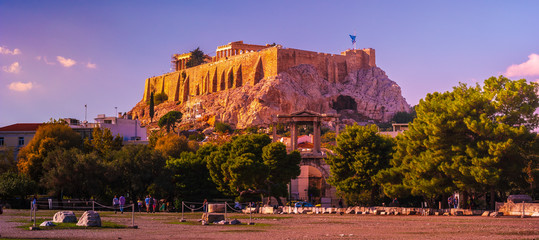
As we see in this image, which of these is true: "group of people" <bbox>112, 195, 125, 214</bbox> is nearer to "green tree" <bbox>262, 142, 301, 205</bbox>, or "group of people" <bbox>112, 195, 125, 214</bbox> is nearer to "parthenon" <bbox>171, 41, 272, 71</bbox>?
"green tree" <bbox>262, 142, 301, 205</bbox>

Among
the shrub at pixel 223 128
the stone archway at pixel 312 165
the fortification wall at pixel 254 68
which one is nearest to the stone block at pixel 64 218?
the stone archway at pixel 312 165

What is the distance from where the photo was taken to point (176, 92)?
16338 centimetres

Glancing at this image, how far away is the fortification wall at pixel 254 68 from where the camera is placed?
139625mm

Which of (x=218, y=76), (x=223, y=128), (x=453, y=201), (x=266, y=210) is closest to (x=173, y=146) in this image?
(x=266, y=210)

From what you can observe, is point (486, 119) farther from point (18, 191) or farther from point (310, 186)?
point (310, 186)

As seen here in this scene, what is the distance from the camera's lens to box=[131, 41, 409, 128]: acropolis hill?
5344 inches

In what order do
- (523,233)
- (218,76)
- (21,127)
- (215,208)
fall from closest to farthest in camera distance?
(523,233) < (215,208) < (21,127) < (218,76)

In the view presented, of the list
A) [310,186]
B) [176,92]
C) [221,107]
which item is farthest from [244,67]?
[310,186]

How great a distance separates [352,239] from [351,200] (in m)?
27.1

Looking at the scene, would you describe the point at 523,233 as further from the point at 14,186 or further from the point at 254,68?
the point at 254,68

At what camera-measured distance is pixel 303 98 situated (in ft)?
453

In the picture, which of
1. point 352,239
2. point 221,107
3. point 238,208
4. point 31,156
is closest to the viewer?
point 352,239

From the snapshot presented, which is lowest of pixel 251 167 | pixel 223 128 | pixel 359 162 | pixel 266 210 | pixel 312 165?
pixel 266 210

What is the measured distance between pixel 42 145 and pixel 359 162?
1115 inches
